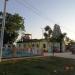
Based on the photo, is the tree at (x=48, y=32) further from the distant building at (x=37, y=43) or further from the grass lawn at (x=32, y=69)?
the grass lawn at (x=32, y=69)

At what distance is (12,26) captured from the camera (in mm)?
55969

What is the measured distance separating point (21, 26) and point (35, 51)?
23663 millimetres

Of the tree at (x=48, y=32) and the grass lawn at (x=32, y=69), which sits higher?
the tree at (x=48, y=32)

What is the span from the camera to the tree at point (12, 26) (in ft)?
183

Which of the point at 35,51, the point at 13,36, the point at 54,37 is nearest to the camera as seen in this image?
the point at 35,51

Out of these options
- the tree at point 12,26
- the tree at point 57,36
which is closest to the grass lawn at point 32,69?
the tree at point 12,26

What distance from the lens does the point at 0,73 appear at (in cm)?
1507

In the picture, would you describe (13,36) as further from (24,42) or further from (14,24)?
(24,42)

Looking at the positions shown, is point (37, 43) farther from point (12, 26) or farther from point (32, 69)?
point (32, 69)

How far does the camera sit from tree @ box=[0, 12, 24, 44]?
55.8m

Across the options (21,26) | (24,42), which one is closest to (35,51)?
(21,26)

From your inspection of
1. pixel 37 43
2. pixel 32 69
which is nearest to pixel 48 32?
pixel 37 43

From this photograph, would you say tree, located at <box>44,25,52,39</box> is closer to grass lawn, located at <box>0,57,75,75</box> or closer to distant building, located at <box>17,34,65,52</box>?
distant building, located at <box>17,34,65,52</box>

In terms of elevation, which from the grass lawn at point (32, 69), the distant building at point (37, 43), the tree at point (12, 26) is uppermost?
the tree at point (12, 26)
